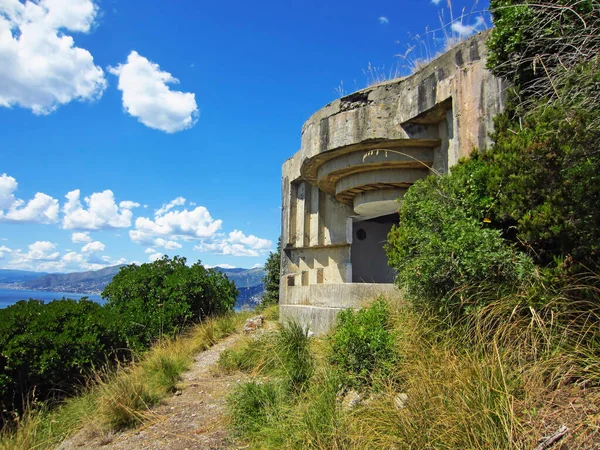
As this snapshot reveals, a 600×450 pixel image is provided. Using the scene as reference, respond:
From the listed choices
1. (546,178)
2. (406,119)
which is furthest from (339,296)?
(546,178)

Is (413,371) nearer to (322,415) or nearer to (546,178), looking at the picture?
(322,415)

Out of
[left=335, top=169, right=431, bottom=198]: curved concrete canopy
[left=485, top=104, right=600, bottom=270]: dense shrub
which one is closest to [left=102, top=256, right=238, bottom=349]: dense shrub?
[left=335, top=169, right=431, bottom=198]: curved concrete canopy

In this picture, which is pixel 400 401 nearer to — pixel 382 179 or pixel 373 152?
pixel 373 152

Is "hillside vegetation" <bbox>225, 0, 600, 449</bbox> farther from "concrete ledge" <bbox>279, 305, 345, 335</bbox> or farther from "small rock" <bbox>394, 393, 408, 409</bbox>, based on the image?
"concrete ledge" <bbox>279, 305, 345, 335</bbox>

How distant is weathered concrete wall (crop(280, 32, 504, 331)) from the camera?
7.72m

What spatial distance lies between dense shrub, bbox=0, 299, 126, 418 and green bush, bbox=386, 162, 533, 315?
5.50 m

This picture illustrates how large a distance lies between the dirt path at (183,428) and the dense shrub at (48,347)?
1901 mm

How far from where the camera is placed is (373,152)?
9.53 metres

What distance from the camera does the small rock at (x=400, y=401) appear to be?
152 inches

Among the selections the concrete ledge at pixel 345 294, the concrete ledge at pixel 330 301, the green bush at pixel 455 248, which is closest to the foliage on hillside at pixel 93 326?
the concrete ledge at pixel 330 301

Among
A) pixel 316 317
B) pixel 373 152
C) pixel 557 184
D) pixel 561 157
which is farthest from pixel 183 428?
pixel 373 152

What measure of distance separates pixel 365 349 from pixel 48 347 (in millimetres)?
5452

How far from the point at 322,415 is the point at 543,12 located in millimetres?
4491

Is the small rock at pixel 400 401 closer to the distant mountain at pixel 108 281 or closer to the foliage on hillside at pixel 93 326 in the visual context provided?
the foliage on hillside at pixel 93 326
